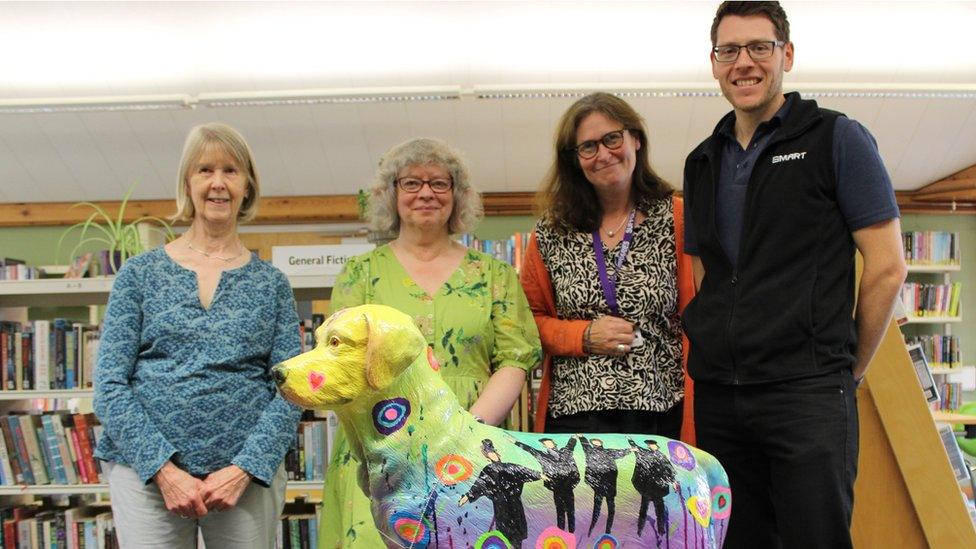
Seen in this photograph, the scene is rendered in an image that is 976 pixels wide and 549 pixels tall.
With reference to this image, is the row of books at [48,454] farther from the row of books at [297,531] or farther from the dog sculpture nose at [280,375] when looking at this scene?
the dog sculpture nose at [280,375]

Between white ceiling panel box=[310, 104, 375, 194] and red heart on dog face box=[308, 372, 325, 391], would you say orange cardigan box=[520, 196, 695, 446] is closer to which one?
red heart on dog face box=[308, 372, 325, 391]

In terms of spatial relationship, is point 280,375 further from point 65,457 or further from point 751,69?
point 65,457

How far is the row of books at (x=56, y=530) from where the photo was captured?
2844 millimetres

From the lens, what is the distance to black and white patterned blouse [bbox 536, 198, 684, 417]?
1.58 m

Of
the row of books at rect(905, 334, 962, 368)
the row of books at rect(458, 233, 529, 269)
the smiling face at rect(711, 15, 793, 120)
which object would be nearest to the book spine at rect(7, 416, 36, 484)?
the smiling face at rect(711, 15, 793, 120)

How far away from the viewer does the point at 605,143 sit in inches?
65.2

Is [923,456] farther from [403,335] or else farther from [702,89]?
[702,89]

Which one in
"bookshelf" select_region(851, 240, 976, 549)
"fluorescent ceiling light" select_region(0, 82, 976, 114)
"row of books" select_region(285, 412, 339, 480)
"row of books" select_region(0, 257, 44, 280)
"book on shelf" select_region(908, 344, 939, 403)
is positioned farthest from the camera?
"row of books" select_region(0, 257, 44, 280)

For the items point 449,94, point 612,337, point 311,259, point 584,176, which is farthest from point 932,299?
point 612,337

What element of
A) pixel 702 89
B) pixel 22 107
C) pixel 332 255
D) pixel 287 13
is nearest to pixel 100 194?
pixel 22 107

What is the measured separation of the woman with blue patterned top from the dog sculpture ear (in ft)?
2.29

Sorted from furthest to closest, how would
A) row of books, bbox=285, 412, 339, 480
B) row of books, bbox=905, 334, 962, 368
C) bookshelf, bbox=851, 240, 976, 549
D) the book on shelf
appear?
1. row of books, bbox=905, 334, 962, 368
2. row of books, bbox=285, 412, 339, 480
3. the book on shelf
4. bookshelf, bbox=851, 240, 976, 549

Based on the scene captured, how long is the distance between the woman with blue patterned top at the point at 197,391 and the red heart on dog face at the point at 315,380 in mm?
680

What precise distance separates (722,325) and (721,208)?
0.23 m
